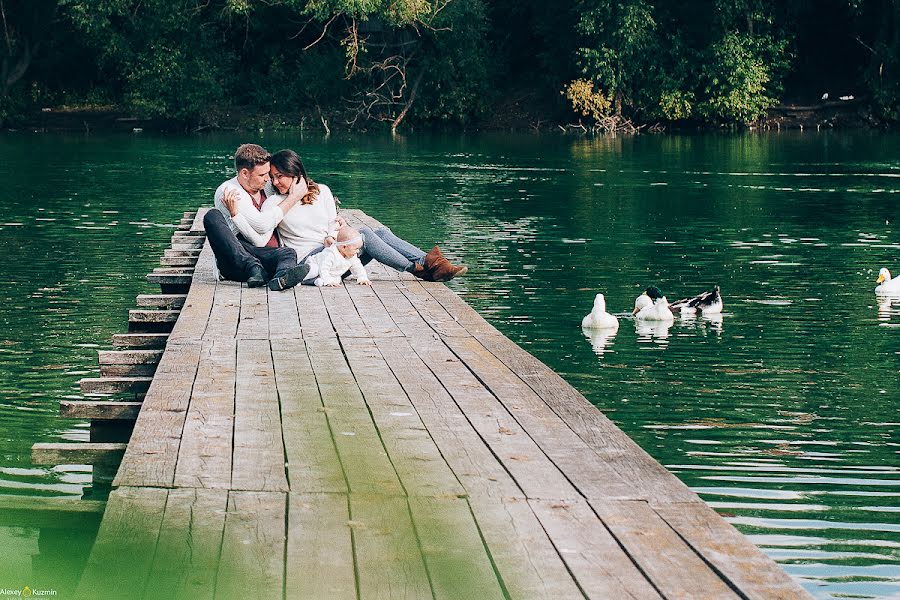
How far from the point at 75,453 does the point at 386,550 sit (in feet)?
A: 7.98

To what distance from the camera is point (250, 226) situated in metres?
11.1

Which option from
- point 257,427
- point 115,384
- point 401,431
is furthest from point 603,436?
point 115,384

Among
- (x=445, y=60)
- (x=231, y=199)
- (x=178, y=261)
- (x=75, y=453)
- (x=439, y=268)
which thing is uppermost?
(x=445, y=60)

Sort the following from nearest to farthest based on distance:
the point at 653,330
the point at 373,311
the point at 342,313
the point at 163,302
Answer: the point at 342,313 < the point at 373,311 < the point at 163,302 < the point at 653,330

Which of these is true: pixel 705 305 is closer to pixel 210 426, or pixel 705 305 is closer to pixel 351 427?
pixel 351 427

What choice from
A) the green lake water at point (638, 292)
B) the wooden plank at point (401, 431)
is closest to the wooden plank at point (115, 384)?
the green lake water at point (638, 292)

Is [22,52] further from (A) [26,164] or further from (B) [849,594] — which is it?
(B) [849,594]

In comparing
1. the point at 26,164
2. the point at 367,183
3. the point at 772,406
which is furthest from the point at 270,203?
the point at 26,164

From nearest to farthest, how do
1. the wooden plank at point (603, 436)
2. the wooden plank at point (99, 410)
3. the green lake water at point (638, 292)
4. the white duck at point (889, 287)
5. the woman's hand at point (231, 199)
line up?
1. the wooden plank at point (603, 436)
2. the green lake water at point (638, 292)
3. the wooden plank at point (99, 410)
4. the woman's hand at point (231, 199)
5. the white duck at point (889, 287)

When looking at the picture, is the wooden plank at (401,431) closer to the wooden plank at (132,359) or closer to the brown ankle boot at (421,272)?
the wooden plank at (132,359)

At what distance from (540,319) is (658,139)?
35.8 metres

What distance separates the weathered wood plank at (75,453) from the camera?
6.38 metres

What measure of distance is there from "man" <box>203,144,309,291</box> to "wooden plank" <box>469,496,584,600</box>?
615cm

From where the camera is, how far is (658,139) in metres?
47.4
